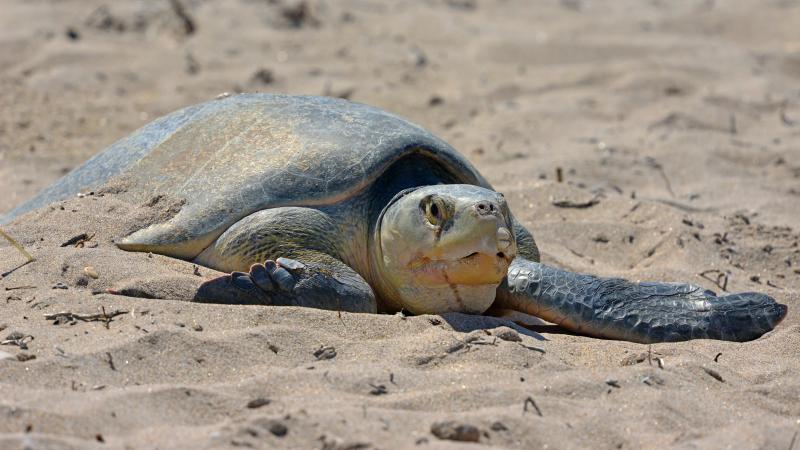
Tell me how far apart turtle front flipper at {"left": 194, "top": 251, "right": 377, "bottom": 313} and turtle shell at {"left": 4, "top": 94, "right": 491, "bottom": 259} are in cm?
34

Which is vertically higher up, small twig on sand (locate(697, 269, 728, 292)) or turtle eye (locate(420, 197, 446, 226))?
turtle eye (locate(420, 197, 446, 226))

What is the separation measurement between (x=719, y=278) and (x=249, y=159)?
196 cm

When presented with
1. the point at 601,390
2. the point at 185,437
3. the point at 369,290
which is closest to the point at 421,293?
the point at 369,290

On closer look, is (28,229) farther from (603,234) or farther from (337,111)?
(603,234)

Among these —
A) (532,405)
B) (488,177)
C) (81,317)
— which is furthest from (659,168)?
(81,317)

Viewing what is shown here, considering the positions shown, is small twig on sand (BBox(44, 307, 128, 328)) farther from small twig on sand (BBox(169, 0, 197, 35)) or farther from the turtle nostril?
small twig on sand (BBox(169, 0, 197, 35))

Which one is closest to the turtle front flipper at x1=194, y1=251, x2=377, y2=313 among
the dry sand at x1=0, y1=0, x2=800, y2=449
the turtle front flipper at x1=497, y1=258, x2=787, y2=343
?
the dry sand at x1=0, y1=0, x2=800, y2=449

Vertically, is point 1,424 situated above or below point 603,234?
above

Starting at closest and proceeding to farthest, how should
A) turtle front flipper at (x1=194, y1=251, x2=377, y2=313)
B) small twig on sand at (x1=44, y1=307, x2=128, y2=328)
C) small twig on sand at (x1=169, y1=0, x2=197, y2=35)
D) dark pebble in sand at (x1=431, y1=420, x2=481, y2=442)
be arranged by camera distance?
dark pebble in sand at (x1=431, y1=420, x2=481, y2=442) < small twig on sand at (x1=44, y1=307, x2=128, y2=328) < turtle front flipper at (x1=194, y1=251, x2=377, y2=313) < small twig on sand at (x1=169, y1=0, x2=197, y2=35)

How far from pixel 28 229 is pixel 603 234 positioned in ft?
8.13

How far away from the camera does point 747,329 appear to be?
3.72m

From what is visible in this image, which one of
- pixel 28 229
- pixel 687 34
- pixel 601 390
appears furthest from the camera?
pixel 687 34

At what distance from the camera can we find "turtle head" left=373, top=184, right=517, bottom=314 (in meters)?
3.47

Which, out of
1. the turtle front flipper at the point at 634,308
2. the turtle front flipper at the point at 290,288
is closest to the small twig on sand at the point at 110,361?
the turtle front flipper at the point at 290,288
